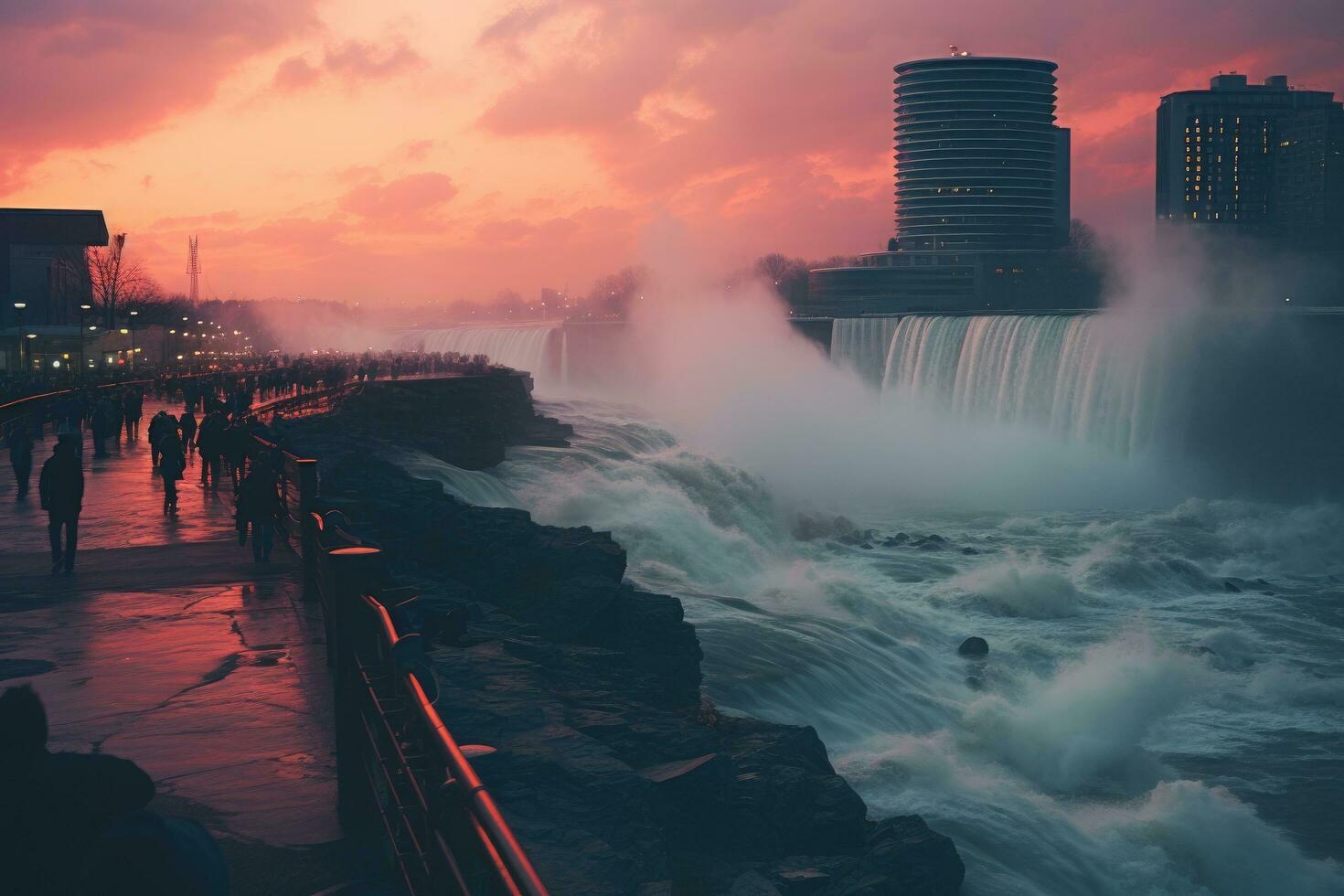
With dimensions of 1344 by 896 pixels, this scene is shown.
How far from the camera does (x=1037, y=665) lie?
2466cm

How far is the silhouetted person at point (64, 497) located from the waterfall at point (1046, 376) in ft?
174

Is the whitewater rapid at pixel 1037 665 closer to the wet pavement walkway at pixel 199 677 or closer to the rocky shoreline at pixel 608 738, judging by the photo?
the rocky shoreline at pixel 608 738

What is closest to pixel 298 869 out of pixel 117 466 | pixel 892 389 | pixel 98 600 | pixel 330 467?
pixel 98 600

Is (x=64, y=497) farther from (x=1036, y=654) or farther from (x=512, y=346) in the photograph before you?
(x=512, y=346)

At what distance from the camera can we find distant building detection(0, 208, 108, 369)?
100500 mm

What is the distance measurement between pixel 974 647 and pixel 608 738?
1567cm

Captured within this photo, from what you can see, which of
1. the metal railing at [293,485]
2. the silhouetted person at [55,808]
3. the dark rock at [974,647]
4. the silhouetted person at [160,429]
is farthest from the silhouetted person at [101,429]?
the silhouetted person at [55,808]

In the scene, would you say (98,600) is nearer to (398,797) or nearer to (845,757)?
(398,797)

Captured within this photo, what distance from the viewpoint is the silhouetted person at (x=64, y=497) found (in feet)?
45.0

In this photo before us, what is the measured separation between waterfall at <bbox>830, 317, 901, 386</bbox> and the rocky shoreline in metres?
62.4

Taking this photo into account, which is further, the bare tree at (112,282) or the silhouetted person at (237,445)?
the bare tree at (112,282)

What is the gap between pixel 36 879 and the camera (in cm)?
324

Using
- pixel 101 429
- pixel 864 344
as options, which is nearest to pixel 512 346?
pixel 864 344

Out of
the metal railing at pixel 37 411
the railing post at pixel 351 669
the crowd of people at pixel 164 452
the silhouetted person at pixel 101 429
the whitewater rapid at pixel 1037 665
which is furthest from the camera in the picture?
the metal railing at pixel 37 411
